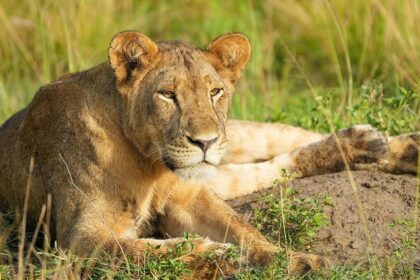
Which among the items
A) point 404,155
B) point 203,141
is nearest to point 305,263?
point 203,141

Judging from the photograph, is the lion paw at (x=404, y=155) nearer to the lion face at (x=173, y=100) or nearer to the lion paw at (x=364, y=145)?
the lion paw at (x=364, y=145)

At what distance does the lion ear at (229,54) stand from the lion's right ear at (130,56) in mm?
353

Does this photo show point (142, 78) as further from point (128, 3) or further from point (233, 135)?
point (128, 3)

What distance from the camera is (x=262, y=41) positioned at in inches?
396

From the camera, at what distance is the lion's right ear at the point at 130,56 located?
195 inches

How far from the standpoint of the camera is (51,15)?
9586mm

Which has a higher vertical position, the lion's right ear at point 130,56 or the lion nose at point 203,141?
the lion's right ear at point 130,56

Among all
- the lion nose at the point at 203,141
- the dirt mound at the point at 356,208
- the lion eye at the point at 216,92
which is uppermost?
the lion eye at the point at 216,92

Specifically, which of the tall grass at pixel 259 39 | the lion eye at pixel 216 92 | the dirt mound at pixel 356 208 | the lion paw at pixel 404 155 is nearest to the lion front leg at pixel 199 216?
the dirt mound at pixel 356 208

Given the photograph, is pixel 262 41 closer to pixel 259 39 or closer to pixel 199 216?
pixel 259 39

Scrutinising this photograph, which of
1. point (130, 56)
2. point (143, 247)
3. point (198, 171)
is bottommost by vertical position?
point (143, 247)

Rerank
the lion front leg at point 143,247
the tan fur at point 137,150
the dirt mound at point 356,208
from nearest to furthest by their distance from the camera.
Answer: the lion front leg at point 143,247
the tan fur at point 137,150
the dirt mound at point 356,208

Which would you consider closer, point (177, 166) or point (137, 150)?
point (177, 166)

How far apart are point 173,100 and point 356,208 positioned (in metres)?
1.23
